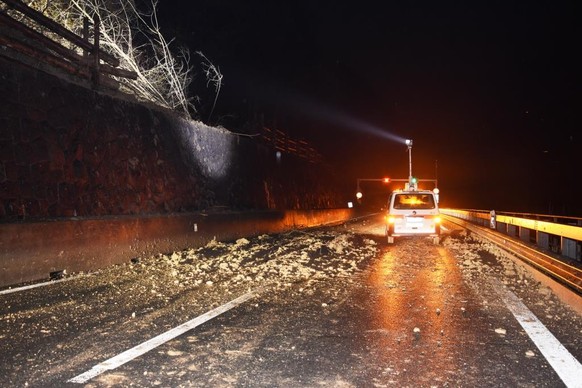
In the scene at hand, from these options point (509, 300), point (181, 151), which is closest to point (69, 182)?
point (181, 151)

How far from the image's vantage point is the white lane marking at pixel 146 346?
13.5ft

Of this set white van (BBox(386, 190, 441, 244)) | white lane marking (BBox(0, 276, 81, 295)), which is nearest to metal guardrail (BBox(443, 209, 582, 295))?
white van (BBox(386, 190, 441, 244))

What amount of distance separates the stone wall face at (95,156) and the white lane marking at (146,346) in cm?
530

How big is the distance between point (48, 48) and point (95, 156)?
120 inches

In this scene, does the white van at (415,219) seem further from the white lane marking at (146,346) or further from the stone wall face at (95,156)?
the white lane marking at (146,346)

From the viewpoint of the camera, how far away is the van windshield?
53.9 feet

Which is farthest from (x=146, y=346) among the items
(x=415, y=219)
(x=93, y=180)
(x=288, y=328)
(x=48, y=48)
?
(x=415, y=219)

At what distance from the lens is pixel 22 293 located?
25.0 ft

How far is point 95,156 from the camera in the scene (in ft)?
41.1

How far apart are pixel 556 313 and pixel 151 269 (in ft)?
24.5

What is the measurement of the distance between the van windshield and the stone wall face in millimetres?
7379

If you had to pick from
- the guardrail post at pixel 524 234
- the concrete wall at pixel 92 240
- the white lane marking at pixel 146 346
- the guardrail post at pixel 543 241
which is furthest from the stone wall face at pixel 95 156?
the guardrail post at pixel 524 234

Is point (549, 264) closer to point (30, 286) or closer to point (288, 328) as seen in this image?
point (288, 328)

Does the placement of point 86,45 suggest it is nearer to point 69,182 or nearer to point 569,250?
point 69,182
